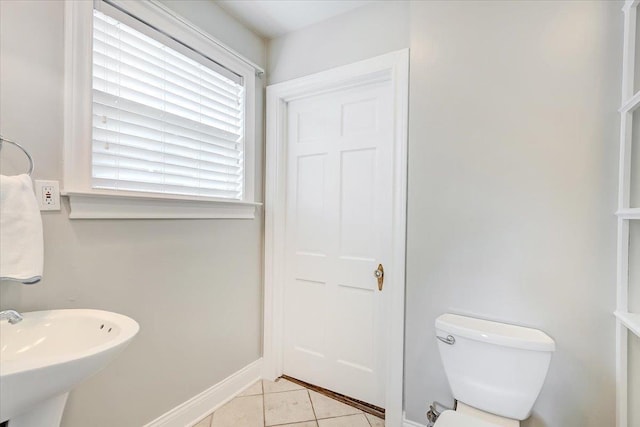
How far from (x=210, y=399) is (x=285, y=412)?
0.46 m

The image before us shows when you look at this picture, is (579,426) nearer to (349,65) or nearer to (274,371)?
(274,371)

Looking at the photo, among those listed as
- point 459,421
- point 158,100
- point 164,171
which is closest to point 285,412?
point 459,421

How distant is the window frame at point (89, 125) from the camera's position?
1212mm

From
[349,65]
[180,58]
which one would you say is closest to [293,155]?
[349,65]

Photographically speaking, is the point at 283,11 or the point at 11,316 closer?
the point at 11,316

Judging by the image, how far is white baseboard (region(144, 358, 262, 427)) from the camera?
160 cm

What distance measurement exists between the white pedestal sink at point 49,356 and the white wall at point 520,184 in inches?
51.5

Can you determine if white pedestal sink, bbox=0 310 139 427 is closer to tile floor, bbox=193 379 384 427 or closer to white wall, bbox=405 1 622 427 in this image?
tile floor, bbox=193 379 384 427

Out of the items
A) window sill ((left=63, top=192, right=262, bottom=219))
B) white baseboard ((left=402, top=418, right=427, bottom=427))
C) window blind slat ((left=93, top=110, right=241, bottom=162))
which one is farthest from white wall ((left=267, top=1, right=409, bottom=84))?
white baseboard ((left=402, top=418, right=427, bottom=427))

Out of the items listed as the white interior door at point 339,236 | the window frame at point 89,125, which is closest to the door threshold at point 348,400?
the white interior door at point 339,236

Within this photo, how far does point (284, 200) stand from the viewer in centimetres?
220

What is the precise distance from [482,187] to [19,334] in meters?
1.85

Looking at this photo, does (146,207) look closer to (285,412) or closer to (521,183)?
(285,412)

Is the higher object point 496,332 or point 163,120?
point 163,120
